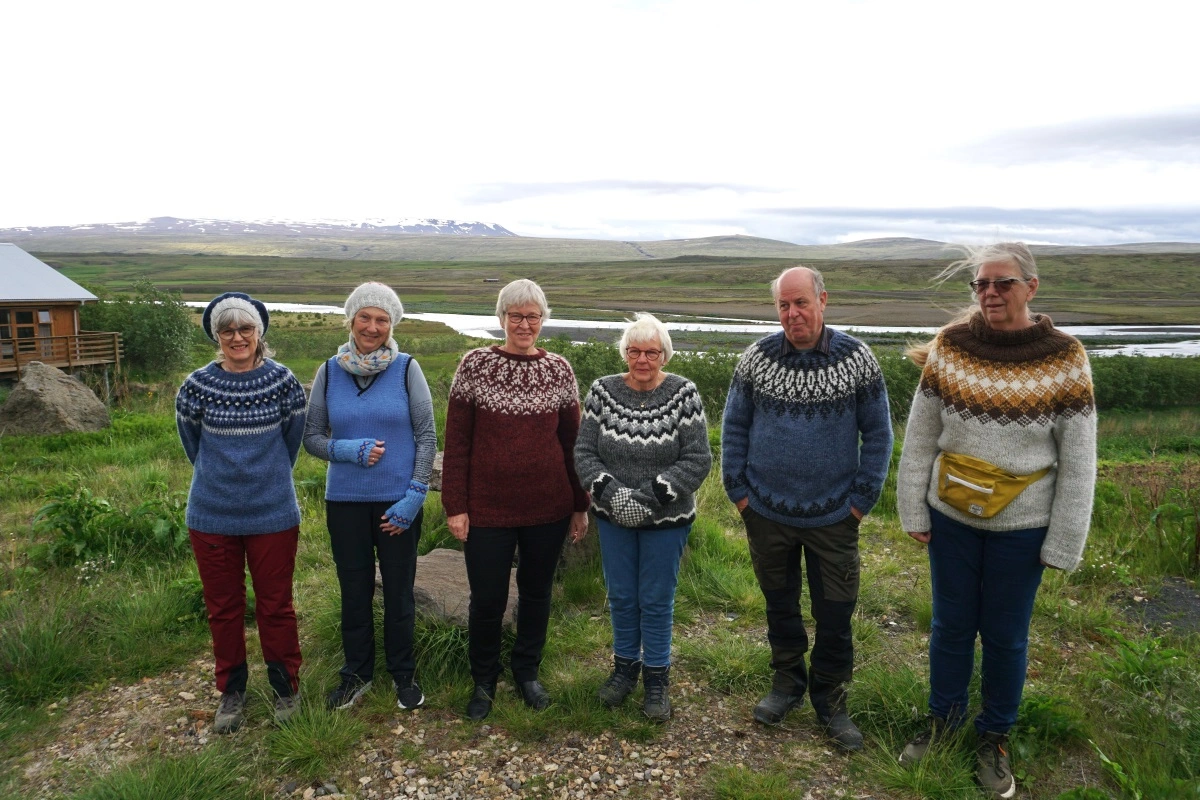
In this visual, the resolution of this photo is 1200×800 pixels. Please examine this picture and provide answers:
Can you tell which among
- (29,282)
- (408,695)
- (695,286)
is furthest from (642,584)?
(695,286)

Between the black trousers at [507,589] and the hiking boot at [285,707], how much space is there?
2.87 ft

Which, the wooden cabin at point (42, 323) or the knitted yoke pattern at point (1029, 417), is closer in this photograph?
the knitted yoke pattern at point (1029, 417)

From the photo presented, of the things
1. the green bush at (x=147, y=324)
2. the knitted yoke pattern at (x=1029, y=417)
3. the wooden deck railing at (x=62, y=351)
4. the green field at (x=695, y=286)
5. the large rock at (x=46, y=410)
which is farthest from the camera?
the green field at (x=695, y=286)

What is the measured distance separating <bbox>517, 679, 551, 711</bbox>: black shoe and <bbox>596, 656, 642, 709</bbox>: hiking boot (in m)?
0.28

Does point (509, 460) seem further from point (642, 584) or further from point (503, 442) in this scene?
point (642, 584)

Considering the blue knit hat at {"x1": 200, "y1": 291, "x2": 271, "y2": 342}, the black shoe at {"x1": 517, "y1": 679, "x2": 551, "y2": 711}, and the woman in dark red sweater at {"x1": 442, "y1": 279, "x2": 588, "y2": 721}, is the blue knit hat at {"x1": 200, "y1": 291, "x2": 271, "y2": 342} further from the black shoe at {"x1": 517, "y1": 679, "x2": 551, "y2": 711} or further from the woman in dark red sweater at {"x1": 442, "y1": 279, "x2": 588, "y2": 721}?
the black shoe at {"x1": 517, "y1": 679, "x2": 551, "y2": 711}

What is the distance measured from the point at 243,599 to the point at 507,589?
1326 mm

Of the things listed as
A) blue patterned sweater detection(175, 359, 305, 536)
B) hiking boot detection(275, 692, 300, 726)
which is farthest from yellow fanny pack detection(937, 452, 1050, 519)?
hiking boot detection(275, 692, 300, 726)

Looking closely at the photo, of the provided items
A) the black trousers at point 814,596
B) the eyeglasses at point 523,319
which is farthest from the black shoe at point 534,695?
the eyeglasses at point 523,319

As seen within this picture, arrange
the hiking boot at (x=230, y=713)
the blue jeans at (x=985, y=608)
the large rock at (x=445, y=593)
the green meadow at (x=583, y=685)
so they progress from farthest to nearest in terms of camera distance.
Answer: the large rock at (x=445, y=593) < the hiking boot at (x=230, y=713) < the green meadow at (x=583, y=685) < the blue jeans at (x=985, y=608)

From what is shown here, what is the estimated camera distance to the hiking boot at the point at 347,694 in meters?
3.86

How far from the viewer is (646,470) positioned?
3.71m

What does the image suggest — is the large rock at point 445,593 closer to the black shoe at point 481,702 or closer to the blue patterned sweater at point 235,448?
the black shoe at point 481,702

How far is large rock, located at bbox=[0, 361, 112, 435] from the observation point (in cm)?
1448
